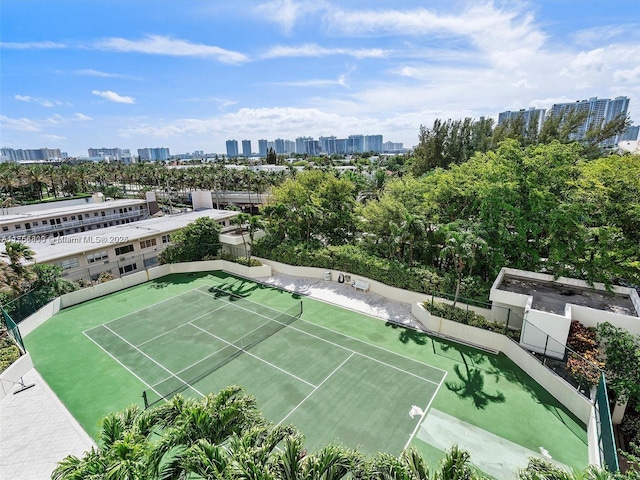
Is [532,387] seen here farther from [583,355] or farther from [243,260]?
[243,260]

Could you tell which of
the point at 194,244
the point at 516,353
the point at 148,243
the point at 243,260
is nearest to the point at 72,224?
the point at 148,243

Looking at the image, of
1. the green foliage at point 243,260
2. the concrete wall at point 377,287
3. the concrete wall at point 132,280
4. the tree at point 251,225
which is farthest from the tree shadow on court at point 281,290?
the tree at point 251,225

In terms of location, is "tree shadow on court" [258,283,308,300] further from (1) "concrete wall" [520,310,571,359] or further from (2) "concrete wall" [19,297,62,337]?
(1) "concrete wall" [520,310,571,359]

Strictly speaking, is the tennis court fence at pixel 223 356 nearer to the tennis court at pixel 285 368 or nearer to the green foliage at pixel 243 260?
the tennis court at pixel 285 368

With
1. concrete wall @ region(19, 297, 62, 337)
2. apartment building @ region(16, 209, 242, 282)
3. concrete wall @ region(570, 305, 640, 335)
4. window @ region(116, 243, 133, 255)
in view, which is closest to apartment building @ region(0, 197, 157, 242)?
apartment building @ region(16, 209, 242, 282)

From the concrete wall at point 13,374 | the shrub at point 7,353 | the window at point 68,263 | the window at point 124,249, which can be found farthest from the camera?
the window at point 124,249
